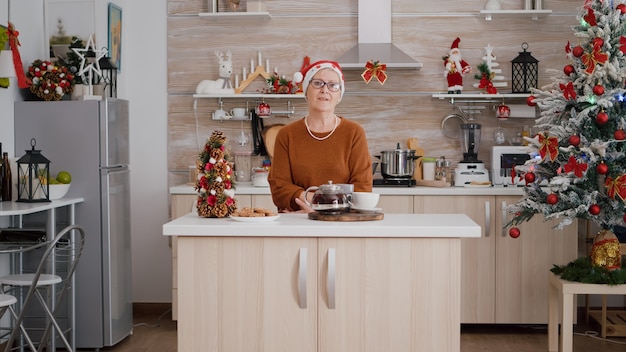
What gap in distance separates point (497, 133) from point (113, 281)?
2.78 meters

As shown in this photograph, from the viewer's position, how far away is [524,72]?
5.71 m

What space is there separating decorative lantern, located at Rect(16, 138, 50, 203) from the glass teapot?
6.41 feet

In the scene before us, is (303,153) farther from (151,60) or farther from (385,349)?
(151,60)

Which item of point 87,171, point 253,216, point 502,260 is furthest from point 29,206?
point 502,260

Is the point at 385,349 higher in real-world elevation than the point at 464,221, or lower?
lower

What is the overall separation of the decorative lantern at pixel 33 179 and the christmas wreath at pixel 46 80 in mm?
413

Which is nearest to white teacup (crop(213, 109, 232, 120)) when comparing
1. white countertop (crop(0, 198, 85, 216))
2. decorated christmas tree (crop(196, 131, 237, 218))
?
white countertop (crop(0, 198, 85, 216))

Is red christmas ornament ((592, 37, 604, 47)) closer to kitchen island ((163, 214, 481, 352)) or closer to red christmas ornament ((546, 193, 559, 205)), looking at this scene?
red christmas ornament ((546, 193, 559, 205))

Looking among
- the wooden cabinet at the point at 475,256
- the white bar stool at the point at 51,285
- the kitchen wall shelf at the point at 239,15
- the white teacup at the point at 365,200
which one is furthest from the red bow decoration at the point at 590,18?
the white bar stool at the point at 51,285

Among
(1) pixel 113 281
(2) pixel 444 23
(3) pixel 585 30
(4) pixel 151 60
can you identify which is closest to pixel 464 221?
(3) pixel 585 30

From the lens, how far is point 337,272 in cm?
289

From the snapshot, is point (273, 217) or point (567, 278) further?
point (567, 278)

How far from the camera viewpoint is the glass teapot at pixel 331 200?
311 centimetres

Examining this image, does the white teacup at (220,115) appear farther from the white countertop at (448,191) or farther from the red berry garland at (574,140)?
the red berry garland at (574,140)
